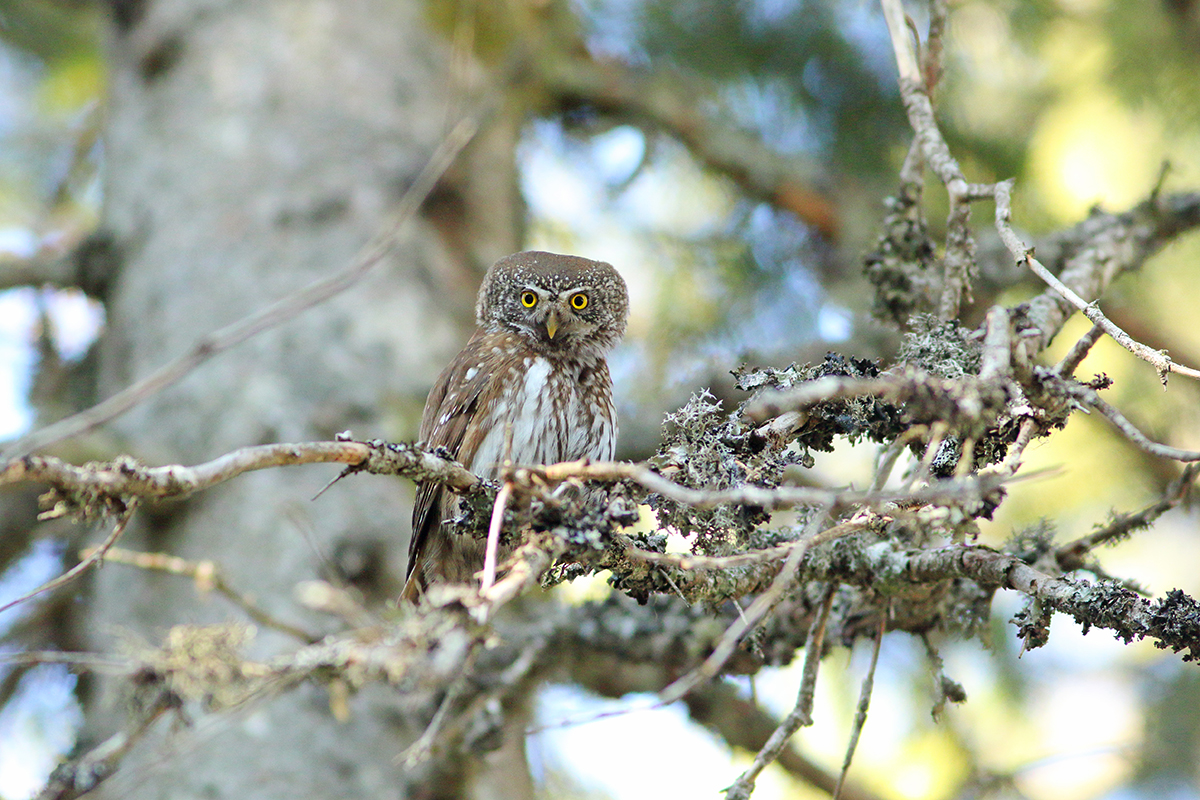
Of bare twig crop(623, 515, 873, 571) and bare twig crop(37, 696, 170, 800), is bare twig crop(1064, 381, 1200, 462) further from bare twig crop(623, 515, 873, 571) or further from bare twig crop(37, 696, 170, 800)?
bare twig crop(37, 696, 170, 800)

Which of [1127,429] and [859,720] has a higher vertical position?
[1127,429]

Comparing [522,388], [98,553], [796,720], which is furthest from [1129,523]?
[98,553]

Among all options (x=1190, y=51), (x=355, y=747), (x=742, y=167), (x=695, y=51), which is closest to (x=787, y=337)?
(x=742, y=167)

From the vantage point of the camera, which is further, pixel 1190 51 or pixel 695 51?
pixel 695 51

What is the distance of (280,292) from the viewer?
4.14 m

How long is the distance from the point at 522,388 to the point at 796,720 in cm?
163

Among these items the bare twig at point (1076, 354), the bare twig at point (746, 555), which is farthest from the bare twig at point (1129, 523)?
the bare twig at point (746, 555)

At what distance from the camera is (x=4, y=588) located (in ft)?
14.5

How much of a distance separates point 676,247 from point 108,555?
443cm

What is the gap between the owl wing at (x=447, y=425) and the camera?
3.33m

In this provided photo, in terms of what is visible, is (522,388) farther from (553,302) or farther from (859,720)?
(859,720)

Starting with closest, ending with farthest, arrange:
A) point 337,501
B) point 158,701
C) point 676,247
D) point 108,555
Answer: point 158,701, point 108,555, point 337,501, point 676,247

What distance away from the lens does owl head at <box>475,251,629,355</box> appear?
12.2ft

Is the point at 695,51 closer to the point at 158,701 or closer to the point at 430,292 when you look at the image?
the point at 430,292
